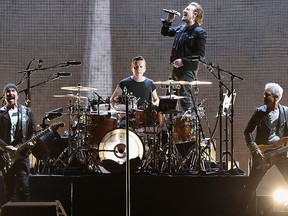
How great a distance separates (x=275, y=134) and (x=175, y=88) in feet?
6.26

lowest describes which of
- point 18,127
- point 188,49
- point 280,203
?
point 280,203

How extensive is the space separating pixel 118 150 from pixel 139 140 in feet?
1.24

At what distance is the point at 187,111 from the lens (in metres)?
8.89

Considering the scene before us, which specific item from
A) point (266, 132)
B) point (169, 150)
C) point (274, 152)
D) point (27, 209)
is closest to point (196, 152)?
point (169, 150)

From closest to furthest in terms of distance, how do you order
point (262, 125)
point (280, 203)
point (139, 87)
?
point (262, 125), point (280, 203), point (139, 87)

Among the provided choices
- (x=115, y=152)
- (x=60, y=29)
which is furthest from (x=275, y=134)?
(x=60, y=29)

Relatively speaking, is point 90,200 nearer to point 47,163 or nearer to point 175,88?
point 47,163

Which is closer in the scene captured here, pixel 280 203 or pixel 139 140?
pixel 280 203

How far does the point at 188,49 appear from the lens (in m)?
9.31

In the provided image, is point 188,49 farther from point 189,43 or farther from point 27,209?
point 27,209

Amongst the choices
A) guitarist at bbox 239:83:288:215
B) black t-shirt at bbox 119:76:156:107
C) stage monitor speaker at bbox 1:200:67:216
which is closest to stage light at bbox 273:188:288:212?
guitarist at bbox 239:83:288:215

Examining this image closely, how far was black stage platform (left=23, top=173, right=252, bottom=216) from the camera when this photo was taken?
25.5 ft

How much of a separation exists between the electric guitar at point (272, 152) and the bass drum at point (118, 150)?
1599 millimetres

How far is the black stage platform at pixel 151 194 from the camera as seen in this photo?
778 cm
